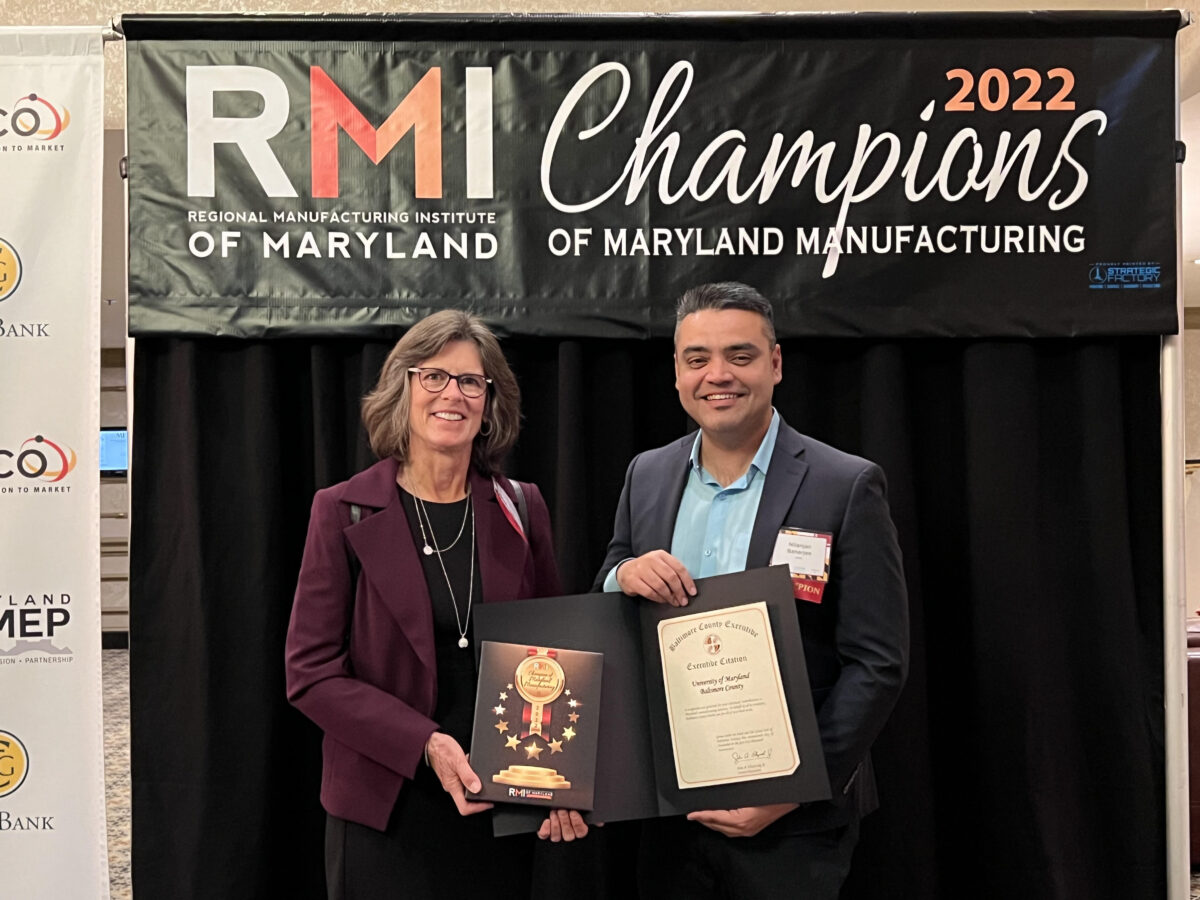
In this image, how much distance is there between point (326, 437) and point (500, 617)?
3.88ft

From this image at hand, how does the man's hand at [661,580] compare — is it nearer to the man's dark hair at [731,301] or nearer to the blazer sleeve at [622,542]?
the blazer sleeve at [622,542]

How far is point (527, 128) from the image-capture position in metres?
2.80

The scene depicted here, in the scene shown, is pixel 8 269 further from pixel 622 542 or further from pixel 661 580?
pixel 661 580

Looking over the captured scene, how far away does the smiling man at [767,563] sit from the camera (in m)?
1.77

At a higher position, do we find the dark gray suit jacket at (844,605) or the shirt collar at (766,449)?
the shirt collar at (766,449)

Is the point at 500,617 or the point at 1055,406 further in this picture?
the point at 1055,406

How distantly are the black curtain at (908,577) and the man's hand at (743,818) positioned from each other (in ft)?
3.59

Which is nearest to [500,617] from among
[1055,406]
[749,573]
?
[749,573]

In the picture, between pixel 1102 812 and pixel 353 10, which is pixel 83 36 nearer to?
pixel 353 10

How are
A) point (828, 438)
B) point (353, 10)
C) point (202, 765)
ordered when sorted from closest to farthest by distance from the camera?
point (202, 765) → point (828, 438) → point (353, 10)

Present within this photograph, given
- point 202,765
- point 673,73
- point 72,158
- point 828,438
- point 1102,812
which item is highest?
point 673,73

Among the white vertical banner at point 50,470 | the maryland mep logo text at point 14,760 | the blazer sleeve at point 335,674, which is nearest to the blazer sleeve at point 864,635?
the blazer sleeve at point 335,674

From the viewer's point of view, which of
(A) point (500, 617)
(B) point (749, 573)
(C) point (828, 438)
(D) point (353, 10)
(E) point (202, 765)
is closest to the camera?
(B) point (749, 573)

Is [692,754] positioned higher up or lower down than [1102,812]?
higher up
